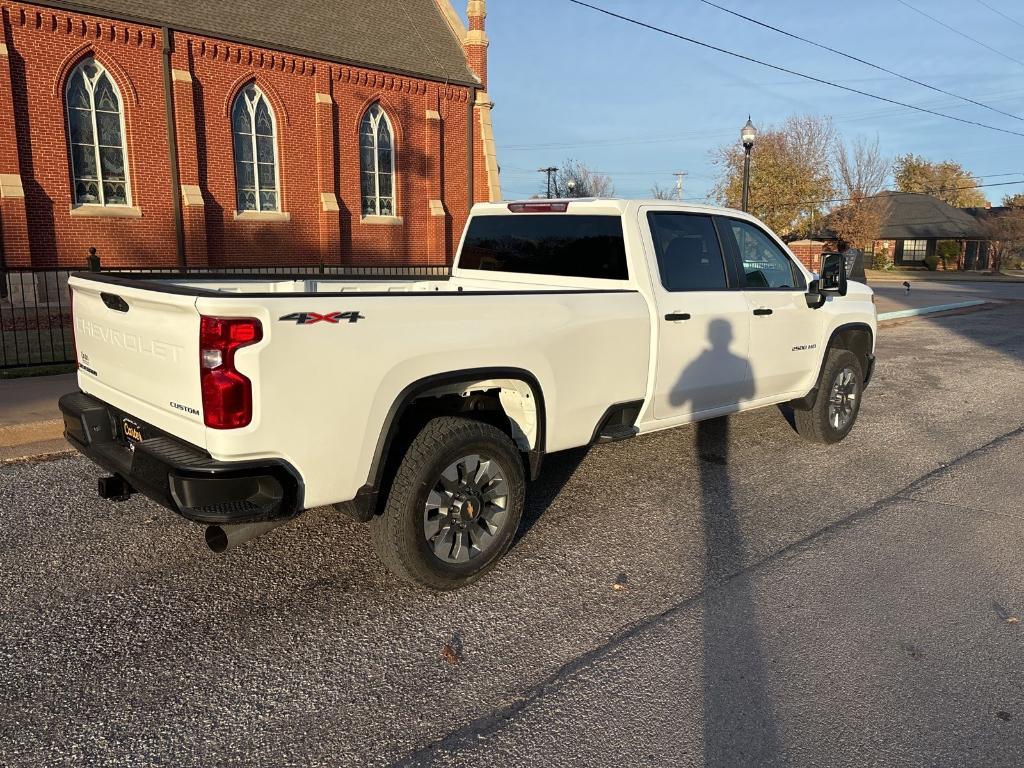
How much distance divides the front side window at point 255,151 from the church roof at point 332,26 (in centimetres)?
150

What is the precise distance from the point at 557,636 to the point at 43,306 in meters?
17.6

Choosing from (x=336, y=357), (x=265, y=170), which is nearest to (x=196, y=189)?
(x=265, y=170)

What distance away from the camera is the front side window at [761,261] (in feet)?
19.8

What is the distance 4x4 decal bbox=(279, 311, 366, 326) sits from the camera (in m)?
3.22

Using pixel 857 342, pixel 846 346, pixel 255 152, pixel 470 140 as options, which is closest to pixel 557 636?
pixel 846 346

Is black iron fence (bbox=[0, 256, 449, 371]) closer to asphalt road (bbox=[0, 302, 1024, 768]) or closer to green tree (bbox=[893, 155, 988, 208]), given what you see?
asphalt road (bbox=[0, 302, 1024, 768])

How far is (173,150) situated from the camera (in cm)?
1883

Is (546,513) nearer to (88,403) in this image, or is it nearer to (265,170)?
(88,403)

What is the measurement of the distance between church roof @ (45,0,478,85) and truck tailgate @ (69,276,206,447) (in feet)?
54.7

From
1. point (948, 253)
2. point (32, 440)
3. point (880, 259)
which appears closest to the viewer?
point (32, 440)

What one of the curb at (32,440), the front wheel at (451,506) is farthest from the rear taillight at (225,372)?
the curb at (32,440)

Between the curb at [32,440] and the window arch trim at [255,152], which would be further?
the window arch trim at [255,152]

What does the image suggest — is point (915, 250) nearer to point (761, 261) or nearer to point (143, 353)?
point (761, 261)

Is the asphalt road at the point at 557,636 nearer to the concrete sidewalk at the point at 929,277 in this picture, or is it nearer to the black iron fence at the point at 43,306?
the black iron fence at the point at 43,306
